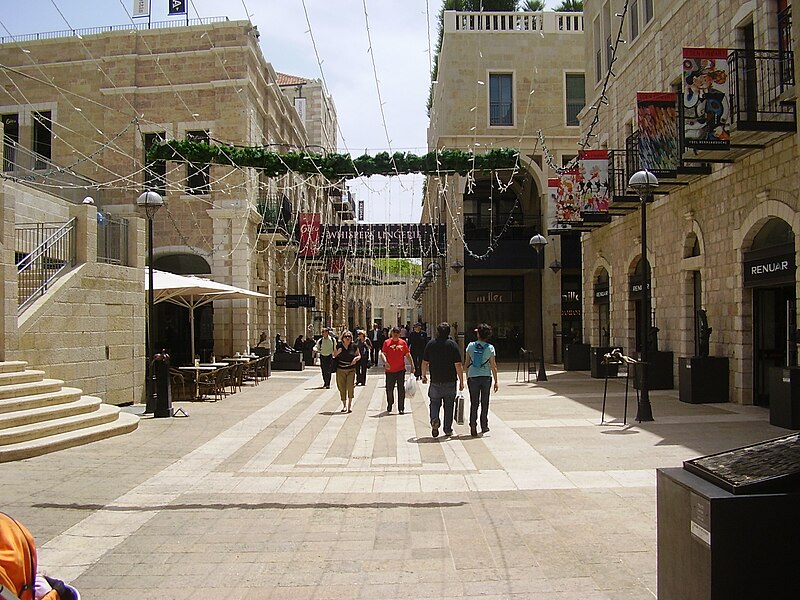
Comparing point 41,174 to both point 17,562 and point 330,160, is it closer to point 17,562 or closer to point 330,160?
point 330,160

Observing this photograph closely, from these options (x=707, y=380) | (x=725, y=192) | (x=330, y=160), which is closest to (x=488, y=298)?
(x=725, y=192)

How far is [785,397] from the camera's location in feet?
36.0

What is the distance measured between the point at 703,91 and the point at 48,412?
1240 cm

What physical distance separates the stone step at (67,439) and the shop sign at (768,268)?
37.5 ft

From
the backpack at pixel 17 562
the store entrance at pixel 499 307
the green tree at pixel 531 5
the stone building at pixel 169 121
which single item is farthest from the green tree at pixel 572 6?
the backpack at pixel 17 562

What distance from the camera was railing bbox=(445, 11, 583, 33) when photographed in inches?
1298

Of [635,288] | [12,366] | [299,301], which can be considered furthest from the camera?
[299,301]

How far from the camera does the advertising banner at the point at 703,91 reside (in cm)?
1330

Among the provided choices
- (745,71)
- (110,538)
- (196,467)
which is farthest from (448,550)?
(745,71)

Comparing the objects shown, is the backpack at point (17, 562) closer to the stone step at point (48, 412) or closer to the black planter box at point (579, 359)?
the stone step at point (48, 412)

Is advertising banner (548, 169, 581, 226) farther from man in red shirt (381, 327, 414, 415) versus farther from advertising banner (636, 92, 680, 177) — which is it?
man in red shirt (381, 327, 414, 415)

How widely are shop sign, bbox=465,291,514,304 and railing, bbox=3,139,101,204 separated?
67.2ft

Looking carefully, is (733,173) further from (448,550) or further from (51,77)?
(51,77)

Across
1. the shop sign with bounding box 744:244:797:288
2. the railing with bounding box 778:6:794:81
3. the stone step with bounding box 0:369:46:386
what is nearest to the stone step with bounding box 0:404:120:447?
the stone step with bounding box 0:369:46:386
